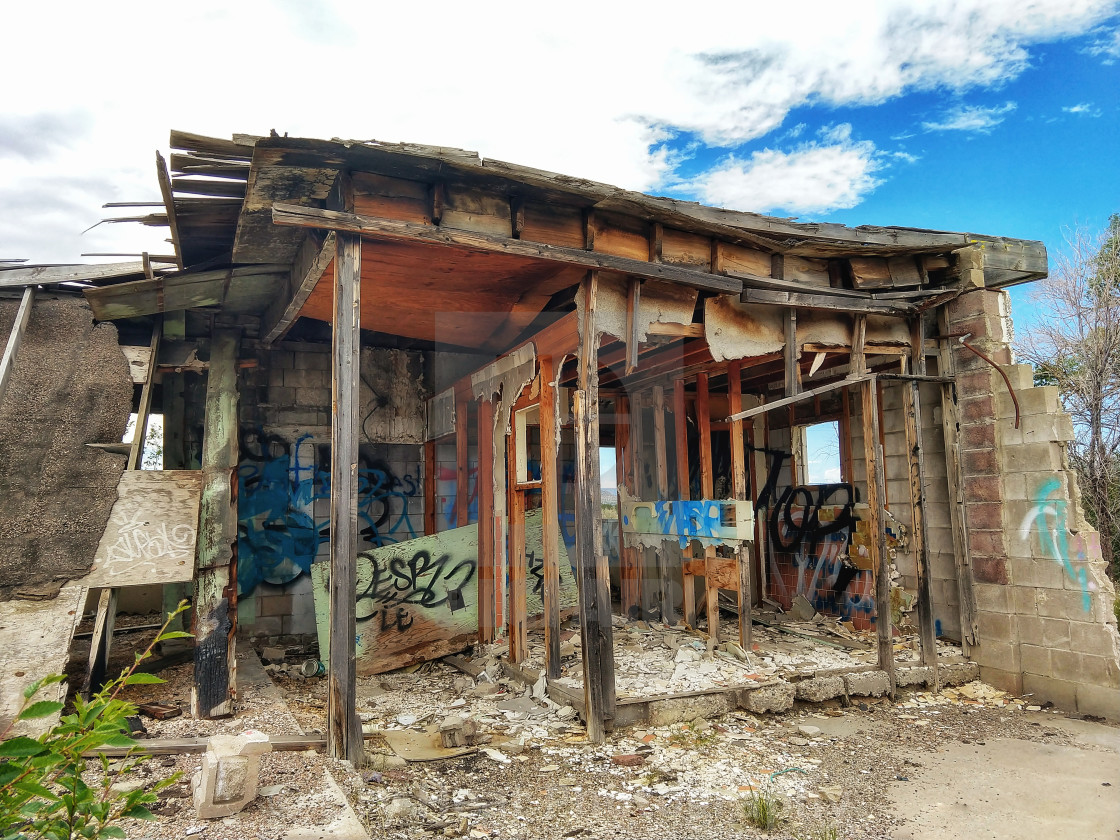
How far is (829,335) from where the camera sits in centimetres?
619

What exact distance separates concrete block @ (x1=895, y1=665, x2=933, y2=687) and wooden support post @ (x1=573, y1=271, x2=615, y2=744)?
107 inches

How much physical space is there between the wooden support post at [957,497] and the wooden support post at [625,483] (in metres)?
3.41

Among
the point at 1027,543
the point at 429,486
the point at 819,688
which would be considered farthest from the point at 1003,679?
the point at 429,486

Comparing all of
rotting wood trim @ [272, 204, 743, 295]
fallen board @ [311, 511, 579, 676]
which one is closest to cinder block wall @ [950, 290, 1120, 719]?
rotting wood trim @ [272, 204, 743, 295]

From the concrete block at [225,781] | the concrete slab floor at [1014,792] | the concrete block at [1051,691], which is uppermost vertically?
the concrete block at [225,781]

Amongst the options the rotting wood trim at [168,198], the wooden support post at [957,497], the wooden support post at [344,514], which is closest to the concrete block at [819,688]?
the wooden support post at [957,497]

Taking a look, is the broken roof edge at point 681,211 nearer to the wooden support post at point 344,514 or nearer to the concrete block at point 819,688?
the wooden support post at point 344,514

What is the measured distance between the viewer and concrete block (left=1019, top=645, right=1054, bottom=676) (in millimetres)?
5758

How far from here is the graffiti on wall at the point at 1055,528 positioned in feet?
18.5

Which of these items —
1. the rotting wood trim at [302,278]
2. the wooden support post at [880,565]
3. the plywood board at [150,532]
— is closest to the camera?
the rotting wood trim at [302,278]

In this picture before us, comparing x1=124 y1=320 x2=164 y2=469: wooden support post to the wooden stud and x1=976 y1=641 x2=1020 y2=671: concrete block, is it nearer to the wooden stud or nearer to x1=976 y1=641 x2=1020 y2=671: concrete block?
the wooden stud

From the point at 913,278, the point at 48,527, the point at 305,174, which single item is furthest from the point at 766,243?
the point at 48,527

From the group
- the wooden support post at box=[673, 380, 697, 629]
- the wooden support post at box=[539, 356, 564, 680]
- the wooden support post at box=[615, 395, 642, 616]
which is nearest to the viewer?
the wooden support post at box=[539, 356, 564, 680]

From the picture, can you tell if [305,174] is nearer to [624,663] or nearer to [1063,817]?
[624,663]
